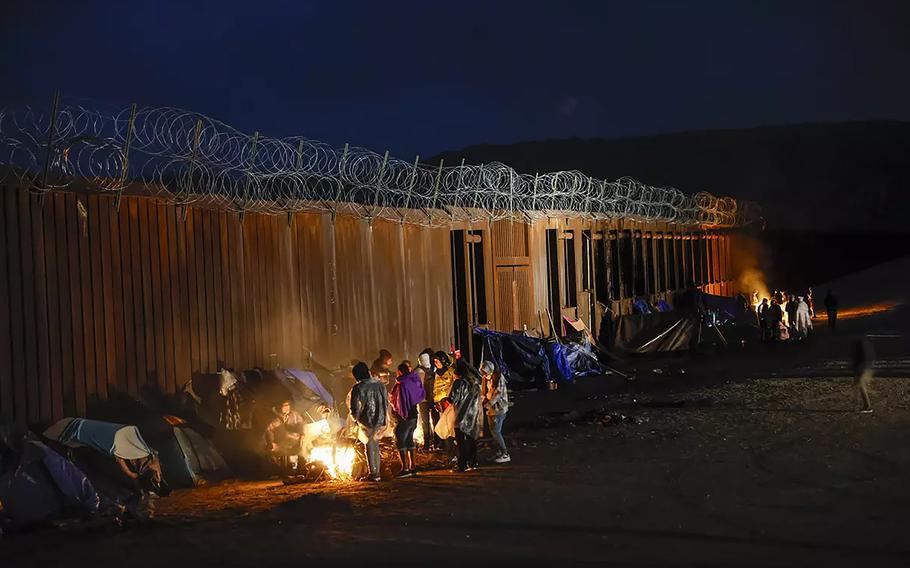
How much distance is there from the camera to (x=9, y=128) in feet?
28.5

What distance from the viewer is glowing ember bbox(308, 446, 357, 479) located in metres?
9.66

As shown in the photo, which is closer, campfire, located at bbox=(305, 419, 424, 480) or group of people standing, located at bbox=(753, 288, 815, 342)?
campfire, located at bbox=(305, 419, 424, 480)

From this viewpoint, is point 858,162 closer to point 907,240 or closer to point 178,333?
point 907,240

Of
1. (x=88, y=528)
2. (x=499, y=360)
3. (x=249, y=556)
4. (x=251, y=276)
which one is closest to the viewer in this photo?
(x=249, y=556)

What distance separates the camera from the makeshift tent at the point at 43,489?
24.6 feet

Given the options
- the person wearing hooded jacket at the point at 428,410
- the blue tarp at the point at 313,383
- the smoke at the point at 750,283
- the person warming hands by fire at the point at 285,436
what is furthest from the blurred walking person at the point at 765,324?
the person warming hands by fire at the point at 285,436

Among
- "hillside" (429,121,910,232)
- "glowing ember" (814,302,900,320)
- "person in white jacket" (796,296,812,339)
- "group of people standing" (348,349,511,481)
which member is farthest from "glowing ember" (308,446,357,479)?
"hillside" (429,121,910,232)

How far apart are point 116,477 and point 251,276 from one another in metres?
4.02

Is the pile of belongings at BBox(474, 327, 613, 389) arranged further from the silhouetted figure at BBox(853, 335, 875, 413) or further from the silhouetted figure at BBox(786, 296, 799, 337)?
the silhouetted figure at BBox(786, 296, 799, 337)

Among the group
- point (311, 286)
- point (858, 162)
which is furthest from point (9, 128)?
point (858, 162)

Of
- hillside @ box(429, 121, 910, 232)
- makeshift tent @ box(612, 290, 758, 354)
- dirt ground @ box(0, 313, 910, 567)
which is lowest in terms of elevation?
dirt ground @ box(0, 313, 910, 567)

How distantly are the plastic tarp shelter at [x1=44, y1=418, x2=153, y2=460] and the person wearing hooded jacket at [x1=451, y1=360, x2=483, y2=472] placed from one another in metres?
3.26

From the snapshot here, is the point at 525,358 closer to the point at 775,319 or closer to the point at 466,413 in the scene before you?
the point at 466,413

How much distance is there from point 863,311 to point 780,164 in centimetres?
6136
